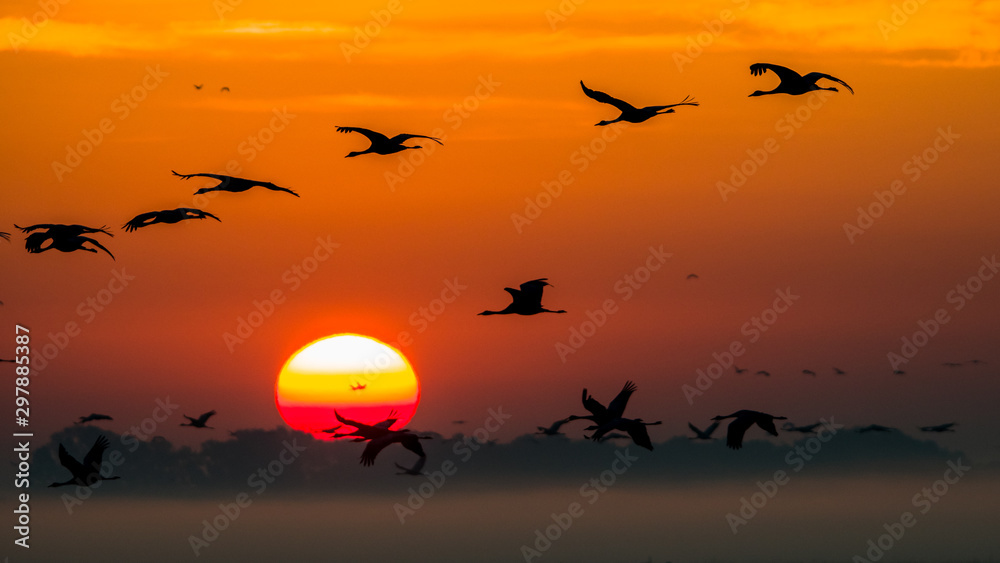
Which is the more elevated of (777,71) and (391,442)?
(777,71)

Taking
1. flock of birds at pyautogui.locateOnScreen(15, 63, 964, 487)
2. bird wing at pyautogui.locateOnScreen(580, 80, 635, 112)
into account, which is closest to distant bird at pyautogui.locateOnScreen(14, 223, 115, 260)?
flock of birds at pyautogui.locateOnScreen(15, 63, 964, 487)

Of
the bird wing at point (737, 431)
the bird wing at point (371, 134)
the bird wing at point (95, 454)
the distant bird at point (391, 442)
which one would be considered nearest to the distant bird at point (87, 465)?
the bird wing at point (95, 454)

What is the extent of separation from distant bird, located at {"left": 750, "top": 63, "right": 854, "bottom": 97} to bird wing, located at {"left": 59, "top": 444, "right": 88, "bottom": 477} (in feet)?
76.7

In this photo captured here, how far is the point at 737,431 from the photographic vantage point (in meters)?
44.0

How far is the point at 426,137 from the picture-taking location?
130ft

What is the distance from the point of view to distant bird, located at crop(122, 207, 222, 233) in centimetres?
4084

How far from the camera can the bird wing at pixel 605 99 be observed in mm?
37812

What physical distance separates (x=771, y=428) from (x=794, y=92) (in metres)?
9.63

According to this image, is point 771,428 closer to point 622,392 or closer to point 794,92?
point 622,392

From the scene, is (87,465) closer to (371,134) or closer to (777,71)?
(371,134)

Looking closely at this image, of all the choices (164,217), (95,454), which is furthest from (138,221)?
(95,454)

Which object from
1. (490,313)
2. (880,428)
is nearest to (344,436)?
(490,313)

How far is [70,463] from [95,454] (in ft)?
4.87

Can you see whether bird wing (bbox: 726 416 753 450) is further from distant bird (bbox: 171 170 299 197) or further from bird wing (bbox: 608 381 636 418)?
distant bird (bbox: 171 170 299 197)
